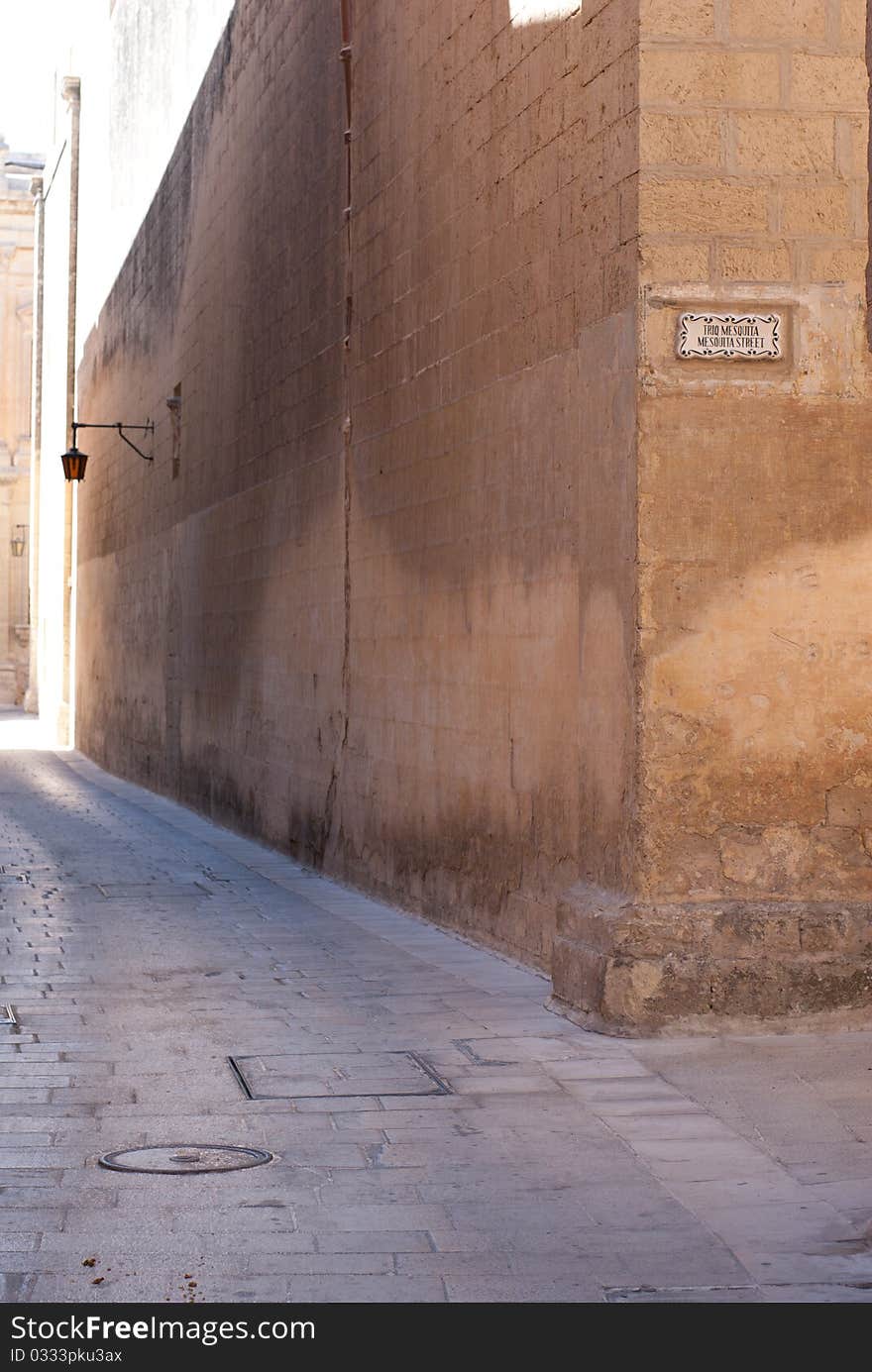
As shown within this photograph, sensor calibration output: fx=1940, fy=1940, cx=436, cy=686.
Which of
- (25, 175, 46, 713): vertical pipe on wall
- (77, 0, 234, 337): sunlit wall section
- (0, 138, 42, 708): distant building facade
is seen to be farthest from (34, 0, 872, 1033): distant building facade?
(0, 138, 42, 708): distant building facade

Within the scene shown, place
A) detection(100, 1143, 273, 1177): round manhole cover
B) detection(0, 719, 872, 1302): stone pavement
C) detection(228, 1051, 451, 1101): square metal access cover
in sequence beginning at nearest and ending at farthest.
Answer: detection(0, 719, 872, 1302): stone pavement < detection(100, 1143, 273, 1177): round manhole cover < detection(228, 1051, 451, 1101): square metal access cover

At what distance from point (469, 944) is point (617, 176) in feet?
12.1

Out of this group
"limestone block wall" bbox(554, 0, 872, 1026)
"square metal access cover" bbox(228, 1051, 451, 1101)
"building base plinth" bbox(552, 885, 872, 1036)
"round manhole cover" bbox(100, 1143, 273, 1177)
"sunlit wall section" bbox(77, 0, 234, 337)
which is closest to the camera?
"round manhole cover" bbox(100, 1143, 273, 1177)

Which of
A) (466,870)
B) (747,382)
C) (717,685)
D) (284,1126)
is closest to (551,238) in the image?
(747,382)

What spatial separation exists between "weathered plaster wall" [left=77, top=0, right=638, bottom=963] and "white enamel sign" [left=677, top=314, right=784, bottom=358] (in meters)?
0.22

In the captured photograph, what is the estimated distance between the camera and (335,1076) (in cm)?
630

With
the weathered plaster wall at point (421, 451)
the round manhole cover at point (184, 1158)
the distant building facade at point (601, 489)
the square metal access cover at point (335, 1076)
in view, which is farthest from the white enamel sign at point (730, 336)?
the round manhole cover at point (184, 1158)

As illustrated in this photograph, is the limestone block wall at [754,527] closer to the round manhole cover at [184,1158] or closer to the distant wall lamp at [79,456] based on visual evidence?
the round manhole cover at [184,1158]

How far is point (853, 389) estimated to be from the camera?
7.07 meters

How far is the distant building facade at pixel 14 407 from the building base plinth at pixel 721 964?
4228cm

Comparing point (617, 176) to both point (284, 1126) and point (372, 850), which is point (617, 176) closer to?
point (284, 1126)

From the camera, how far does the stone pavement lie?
4.25 metres

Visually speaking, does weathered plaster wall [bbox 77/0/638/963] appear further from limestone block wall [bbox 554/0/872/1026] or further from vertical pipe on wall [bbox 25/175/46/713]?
vertical pipe on wall [bbox 25/175/46/713]

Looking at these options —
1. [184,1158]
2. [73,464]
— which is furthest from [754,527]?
[73,464]
